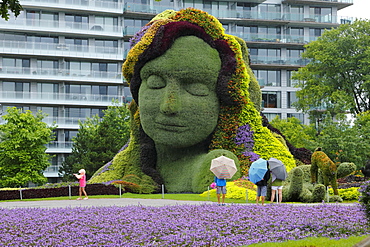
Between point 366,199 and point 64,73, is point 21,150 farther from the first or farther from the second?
point 366,199

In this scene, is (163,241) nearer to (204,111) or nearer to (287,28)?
(204,111)

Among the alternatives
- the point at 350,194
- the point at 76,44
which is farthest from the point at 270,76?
the point at 350,194

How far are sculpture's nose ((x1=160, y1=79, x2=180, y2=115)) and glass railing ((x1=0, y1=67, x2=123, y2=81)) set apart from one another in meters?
32.3

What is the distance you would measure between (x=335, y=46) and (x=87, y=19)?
2803 centimetres

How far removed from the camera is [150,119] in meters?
24.9

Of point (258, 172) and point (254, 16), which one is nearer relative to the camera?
point (258, 172)

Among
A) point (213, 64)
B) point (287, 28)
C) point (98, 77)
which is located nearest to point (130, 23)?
point (98, 77)

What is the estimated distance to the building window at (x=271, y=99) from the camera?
60594 mm

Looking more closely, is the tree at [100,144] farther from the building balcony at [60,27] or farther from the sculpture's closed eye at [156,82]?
the building balcony at [60,27]

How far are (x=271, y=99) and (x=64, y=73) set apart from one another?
24089 millimetres

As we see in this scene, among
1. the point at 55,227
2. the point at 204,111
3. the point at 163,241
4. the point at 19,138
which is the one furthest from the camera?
the point at 19,138

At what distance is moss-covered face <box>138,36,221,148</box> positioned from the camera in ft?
79.4

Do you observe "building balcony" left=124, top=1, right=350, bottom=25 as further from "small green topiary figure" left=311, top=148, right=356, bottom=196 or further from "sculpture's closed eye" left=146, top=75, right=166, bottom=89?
"small green topiary figure" left=311, top=148, right=356, bottom=196

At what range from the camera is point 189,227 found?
11.1 meters
